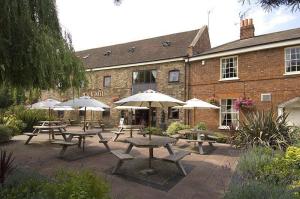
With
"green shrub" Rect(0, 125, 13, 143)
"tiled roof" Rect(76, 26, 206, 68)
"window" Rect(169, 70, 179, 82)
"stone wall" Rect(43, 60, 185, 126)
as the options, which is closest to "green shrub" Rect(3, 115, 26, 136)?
"green shrub" Rect(0, 125, 13, 143)

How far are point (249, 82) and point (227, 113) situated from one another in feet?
8.15

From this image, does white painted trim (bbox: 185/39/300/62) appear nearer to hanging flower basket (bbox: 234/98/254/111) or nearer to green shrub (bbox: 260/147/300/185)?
hanging flower basket (bbox: 234/98/254/111)

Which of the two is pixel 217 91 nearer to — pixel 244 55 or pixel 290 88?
pixel 244 55

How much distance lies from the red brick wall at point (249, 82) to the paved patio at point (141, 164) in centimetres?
662

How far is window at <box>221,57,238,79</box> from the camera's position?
17469mm

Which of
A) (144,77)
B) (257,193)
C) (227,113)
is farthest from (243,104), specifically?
(257,193)

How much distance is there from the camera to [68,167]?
788 centimetres

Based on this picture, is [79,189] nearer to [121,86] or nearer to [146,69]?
[146,69]

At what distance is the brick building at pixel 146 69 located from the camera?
20.5 meters

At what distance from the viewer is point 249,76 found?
16656 millimetres

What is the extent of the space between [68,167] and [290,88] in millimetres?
13011

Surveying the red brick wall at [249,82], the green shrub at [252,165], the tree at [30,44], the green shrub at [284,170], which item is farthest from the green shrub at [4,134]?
the red brick wall at [249,82]

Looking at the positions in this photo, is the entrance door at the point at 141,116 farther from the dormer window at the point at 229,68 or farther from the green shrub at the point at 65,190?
the green shrub at the point at 65,190

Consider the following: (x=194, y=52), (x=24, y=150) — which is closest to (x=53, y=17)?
(x=24, y=150)
